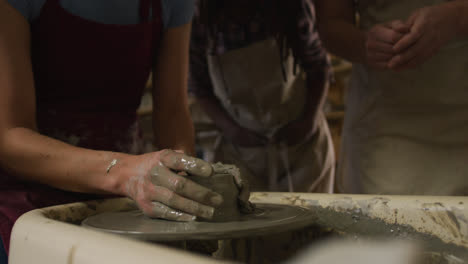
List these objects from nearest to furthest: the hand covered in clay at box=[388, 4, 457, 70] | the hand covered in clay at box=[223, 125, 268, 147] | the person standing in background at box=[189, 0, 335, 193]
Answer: the hand covered in clay at box=[388, 4, 457, 70], the person standing in background at box=[189, 0, 335, 193], the hand covered in clay at box=[223, 125, 268, 147]

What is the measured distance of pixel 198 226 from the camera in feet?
2.19

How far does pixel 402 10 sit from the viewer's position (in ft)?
4.33

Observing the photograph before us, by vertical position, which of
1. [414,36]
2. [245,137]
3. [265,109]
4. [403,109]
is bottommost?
[245,137]

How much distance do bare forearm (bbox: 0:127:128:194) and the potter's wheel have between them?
7cm

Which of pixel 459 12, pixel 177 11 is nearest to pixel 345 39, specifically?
pixel 459 12

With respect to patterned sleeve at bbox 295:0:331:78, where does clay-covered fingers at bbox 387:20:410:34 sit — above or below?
above

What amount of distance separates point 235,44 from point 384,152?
715 millimetres

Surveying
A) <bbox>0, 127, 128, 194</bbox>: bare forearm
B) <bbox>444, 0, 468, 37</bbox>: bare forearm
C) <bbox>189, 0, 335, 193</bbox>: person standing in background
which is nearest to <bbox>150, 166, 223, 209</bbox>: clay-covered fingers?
<bbox>0, 127, 128, 194</bbox>: bare forearm

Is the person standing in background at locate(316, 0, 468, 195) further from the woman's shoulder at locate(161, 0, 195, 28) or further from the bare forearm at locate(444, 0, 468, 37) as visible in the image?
the woman's shoulder at locate(161, 0, 195, 28)

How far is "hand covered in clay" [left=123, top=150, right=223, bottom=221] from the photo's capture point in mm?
680

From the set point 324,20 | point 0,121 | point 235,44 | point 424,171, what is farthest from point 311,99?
point 0,121

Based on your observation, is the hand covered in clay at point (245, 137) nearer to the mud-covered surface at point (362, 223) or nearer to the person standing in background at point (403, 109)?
the person standing in background at point (403, 109)

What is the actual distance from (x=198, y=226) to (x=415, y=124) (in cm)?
85

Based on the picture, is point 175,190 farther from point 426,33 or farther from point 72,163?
point 426,33
